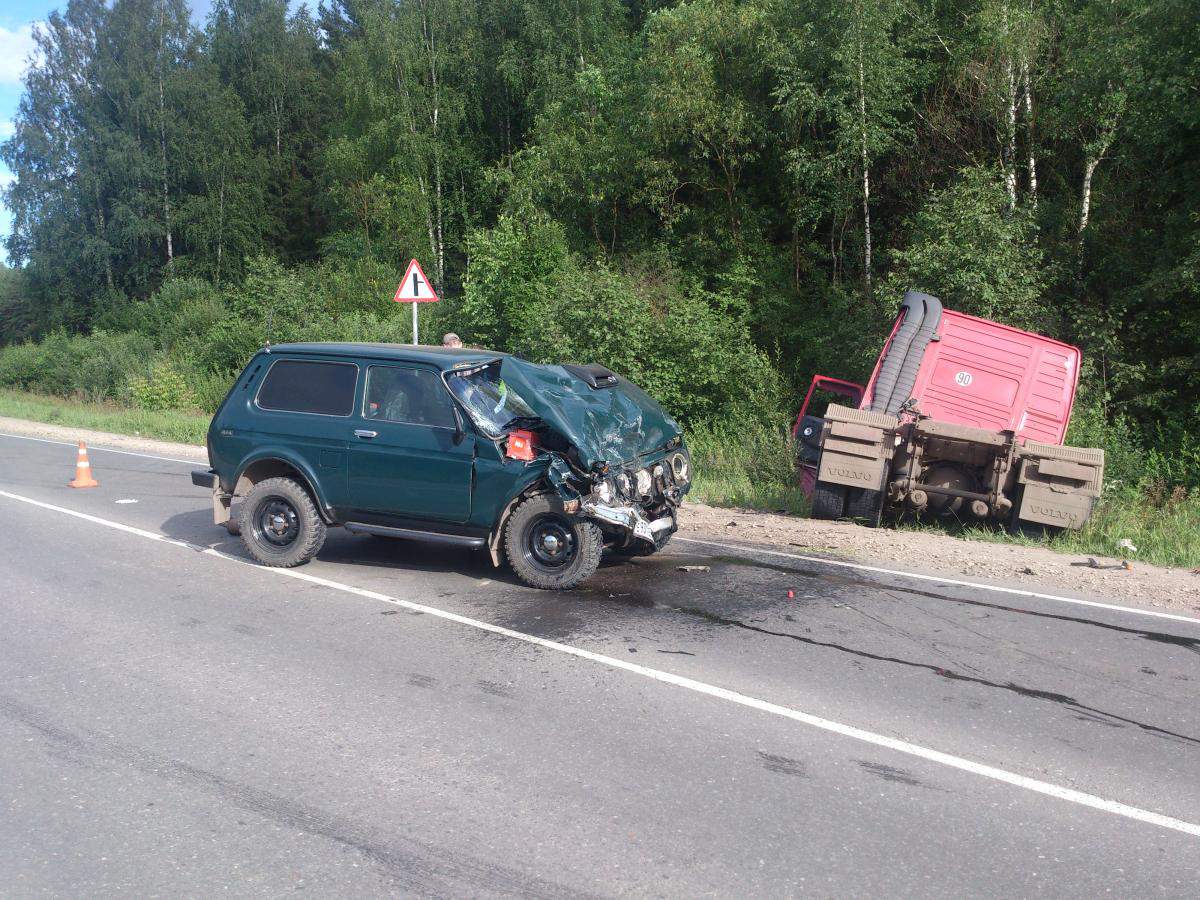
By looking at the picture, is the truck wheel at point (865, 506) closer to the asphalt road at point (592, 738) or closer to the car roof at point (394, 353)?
the asphalt road at point (592, 738)

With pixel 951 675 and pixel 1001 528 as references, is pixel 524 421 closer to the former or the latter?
pixel 951 675

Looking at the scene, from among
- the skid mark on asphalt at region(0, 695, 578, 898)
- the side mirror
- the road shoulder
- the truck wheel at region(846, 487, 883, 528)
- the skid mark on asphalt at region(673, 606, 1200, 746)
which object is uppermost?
the side mirror

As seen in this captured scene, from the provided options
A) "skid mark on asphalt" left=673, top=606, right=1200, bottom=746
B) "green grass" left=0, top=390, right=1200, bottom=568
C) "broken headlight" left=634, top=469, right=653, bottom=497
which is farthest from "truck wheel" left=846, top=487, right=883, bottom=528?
"skid mark on asphalt" left=673, top=606, right=1200, bottom=746

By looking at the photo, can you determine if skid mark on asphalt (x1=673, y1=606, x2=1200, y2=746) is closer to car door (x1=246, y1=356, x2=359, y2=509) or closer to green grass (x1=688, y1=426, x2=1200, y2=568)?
car door (x1=246, y1=356, x2=359, y2=509)

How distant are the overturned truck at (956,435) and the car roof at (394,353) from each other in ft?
13.6

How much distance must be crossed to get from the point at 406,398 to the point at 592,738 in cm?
404

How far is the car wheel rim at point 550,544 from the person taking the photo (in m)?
7.75

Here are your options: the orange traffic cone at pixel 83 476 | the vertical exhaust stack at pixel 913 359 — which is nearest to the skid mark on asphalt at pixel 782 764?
the vertical exhaust stack at pixel 913 359

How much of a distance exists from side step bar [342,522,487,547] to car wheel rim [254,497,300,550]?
579mm

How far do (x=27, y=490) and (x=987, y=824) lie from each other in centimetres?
1382

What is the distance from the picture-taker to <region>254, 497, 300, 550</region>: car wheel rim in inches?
338

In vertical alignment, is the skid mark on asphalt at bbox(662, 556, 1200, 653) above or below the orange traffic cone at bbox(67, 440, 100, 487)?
above

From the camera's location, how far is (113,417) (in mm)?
25000

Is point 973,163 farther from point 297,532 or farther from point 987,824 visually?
point 987,824
